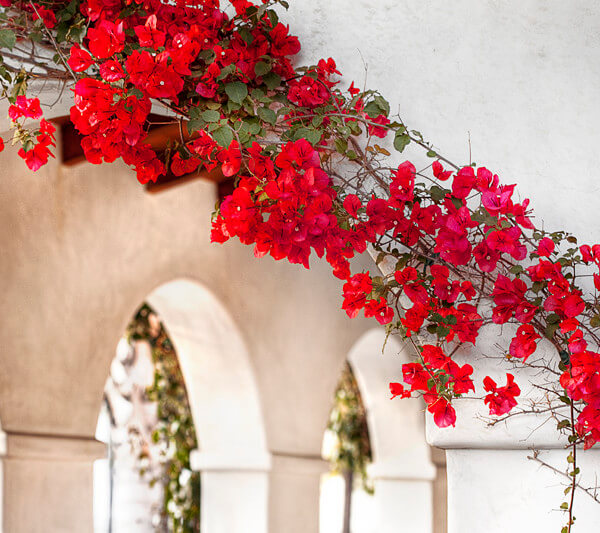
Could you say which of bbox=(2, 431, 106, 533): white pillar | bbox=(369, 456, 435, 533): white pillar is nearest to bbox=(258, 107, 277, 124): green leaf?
bbox=(2, 431, 106, 533): white pillar

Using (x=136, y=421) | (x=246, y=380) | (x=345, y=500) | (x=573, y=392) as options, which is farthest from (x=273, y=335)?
(x=345, y=500)

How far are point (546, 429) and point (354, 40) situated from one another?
3.16ft

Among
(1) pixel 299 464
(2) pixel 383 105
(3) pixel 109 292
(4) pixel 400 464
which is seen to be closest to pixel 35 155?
(2) pixel 383 105

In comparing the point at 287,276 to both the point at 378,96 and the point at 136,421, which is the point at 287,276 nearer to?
the point at 136,421

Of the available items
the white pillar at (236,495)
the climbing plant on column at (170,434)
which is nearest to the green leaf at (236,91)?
the white pillar at (236,495)

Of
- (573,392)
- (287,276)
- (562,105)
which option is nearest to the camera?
(573,392)

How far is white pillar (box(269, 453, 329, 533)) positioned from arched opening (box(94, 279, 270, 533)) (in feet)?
0.32

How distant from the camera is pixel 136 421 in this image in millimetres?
5312

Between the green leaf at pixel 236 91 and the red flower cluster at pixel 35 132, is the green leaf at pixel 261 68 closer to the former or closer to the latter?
the green leaf at pixel 236 91

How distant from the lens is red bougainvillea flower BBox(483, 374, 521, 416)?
1625mm

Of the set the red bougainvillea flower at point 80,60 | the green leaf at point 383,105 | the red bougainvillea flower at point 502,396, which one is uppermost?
the red bougainvillea flower at point 80,60

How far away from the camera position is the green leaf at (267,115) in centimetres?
175

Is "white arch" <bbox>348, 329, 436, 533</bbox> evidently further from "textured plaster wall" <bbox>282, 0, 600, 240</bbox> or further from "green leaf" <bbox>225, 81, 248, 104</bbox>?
"green leaf" <bbox>225, 81, 248, 104</bbox>

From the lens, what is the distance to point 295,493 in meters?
4.67
